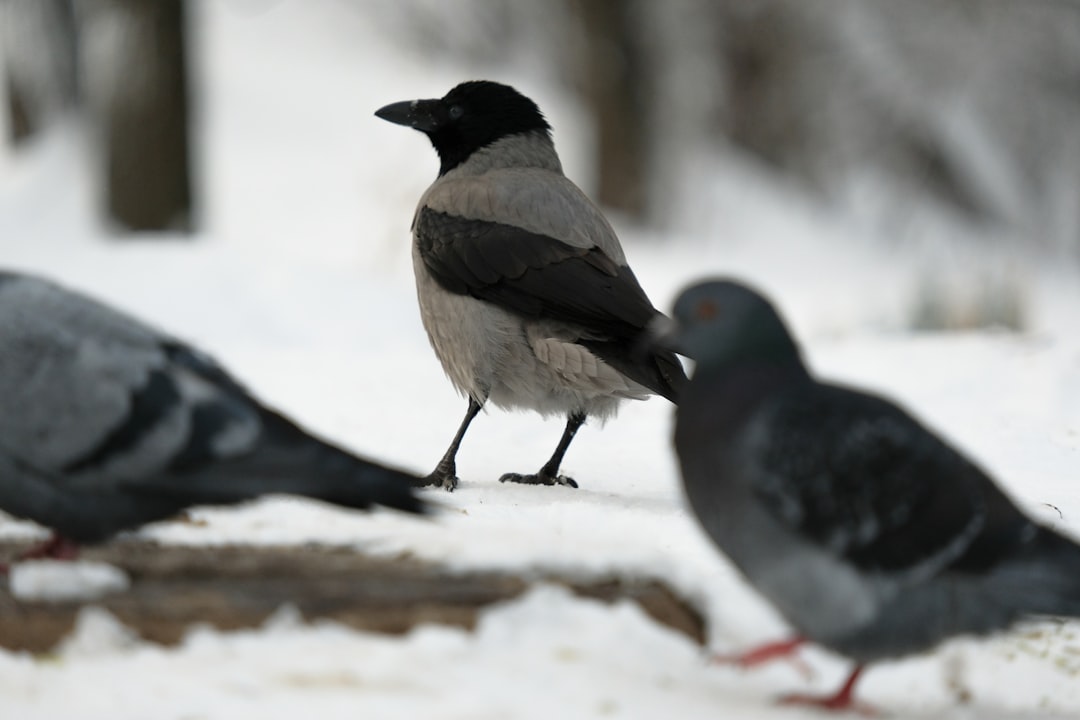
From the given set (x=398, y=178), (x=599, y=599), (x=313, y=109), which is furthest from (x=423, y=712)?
(x=313, y=109)

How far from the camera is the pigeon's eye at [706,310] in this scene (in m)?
2.78

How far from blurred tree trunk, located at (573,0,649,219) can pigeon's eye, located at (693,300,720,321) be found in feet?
41.9

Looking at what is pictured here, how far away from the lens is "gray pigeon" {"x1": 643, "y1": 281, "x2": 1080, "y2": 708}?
2.66 m

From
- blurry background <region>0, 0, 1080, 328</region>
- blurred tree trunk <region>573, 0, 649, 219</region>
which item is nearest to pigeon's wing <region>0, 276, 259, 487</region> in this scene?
blurry background <region>0, 0, 1080, 328</region>

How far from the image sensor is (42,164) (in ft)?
45.7

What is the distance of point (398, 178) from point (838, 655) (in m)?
12.2

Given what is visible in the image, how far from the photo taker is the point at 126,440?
307cm

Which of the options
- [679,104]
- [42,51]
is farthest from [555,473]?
[679,104]

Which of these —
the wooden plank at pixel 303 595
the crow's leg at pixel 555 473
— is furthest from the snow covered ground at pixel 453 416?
the crow's leg at pixel 555 473

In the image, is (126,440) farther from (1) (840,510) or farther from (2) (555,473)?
(2) (555,473)

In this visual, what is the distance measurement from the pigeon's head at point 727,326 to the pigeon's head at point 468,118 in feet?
10.4

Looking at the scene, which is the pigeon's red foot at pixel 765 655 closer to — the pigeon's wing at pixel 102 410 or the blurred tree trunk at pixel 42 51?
the pigeon's wing at pixel 102 410

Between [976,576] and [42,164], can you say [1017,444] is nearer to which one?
[976,576]

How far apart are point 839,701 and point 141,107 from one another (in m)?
10.3
